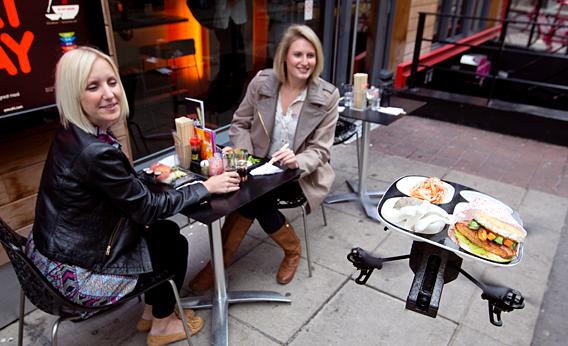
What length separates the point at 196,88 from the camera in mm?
4309

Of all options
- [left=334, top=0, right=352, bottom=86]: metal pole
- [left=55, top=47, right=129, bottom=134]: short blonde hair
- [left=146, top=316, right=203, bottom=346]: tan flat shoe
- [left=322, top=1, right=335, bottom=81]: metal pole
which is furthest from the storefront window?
[left=146, top=316, right=203, bottom=346]: tan flat shoe

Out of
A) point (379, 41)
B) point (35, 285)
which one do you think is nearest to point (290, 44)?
point (35, 285)

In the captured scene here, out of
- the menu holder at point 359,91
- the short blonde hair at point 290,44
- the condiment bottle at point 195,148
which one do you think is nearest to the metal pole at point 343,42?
the menu holder at point 359,91

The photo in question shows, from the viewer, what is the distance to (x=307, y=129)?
270 centimetres

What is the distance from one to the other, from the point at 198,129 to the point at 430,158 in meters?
3.29

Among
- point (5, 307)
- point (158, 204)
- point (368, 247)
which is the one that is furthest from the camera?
point (368, 247)

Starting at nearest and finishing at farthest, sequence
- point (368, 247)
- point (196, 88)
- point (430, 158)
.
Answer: point (368, 247)
point (196, 88)
point (430, 158)

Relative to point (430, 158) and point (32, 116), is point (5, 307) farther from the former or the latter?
point (430, 158)

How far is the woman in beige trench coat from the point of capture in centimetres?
262

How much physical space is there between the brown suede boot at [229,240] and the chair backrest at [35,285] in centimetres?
99

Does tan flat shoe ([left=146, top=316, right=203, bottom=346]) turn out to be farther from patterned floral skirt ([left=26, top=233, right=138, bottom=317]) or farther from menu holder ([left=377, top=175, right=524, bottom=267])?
menu holder ([left=377, top=175, right=524, bottom=267])

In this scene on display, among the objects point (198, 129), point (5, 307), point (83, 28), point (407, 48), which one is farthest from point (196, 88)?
point (407, 48)

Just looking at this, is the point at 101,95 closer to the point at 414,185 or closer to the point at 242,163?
the point at 242,163

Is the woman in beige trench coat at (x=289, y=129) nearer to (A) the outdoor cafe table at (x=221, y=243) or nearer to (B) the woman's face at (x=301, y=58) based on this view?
(B) the woman's face at (x=301, y=58)
